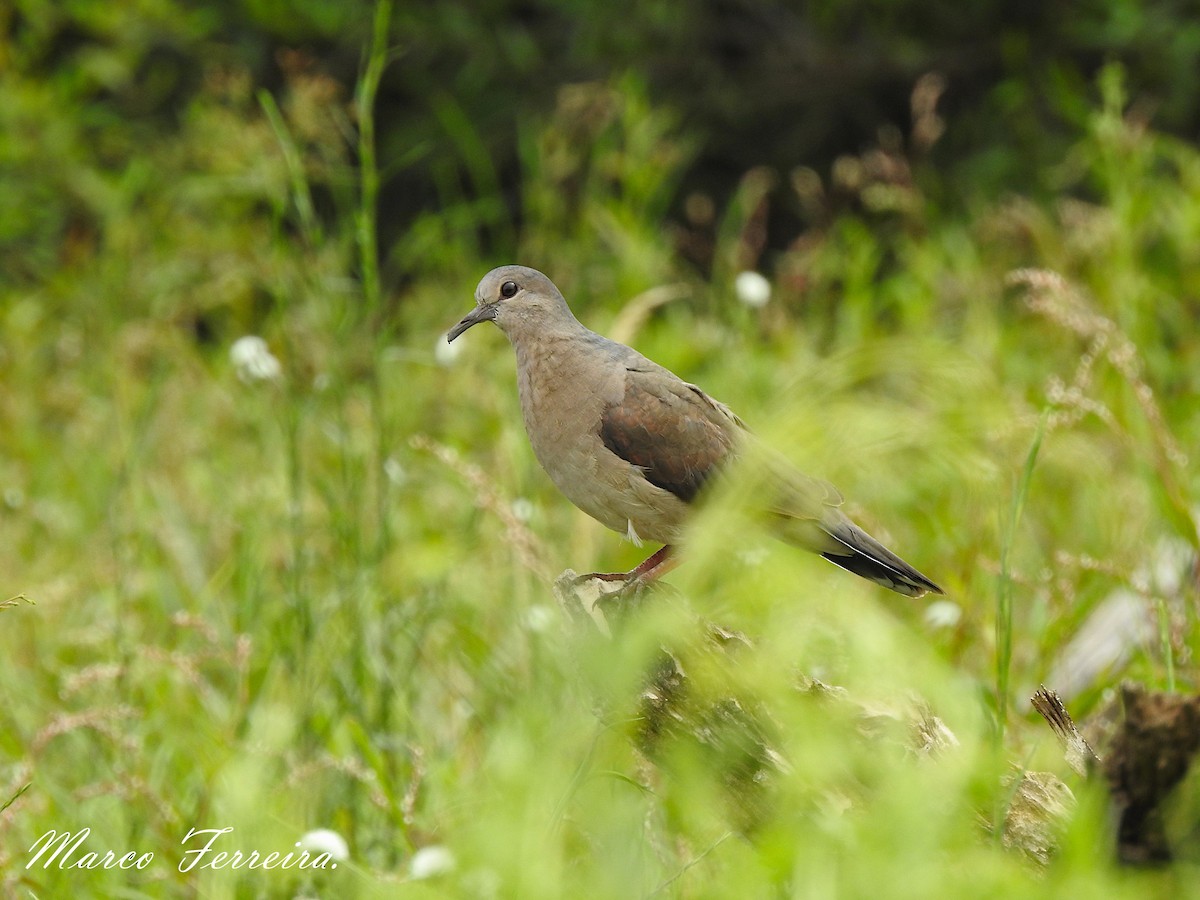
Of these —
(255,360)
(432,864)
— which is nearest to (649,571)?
(432,864)

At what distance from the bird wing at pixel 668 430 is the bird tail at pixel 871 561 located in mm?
280

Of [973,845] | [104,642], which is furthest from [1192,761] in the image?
[104,642]

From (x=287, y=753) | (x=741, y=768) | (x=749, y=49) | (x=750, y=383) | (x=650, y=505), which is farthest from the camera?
(x=749, y=49)

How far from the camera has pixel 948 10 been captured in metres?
7.06

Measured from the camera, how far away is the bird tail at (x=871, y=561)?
91.9 inches

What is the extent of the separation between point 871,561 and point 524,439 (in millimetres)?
1547

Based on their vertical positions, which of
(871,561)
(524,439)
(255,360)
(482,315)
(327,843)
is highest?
(482,315)

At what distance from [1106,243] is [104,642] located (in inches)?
137

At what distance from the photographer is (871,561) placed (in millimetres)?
2402

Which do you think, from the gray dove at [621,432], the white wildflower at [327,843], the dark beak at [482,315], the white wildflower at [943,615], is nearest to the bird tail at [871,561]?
the gray dove at [621,432]

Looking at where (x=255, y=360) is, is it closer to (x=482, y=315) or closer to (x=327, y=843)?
(x=482, y=315)

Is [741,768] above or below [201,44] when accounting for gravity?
above

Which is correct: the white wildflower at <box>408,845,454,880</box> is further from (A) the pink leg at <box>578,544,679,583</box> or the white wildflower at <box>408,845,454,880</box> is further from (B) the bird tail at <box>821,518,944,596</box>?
(B) the bird tail at <box>821,518,944,596</box>

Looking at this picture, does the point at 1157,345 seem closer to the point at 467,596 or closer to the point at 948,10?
the point at 467,596
